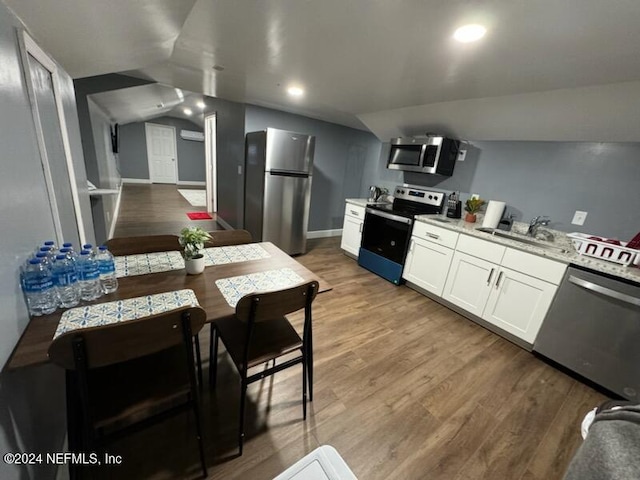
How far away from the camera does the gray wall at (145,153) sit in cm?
816

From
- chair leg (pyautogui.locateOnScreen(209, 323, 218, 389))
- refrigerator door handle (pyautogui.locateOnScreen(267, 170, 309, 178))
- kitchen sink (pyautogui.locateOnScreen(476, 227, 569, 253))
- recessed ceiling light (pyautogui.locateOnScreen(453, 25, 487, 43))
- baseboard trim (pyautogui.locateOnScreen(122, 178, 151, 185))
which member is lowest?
chair leg (pyautogui.locateOnScreen(209, 323, 218, 389))

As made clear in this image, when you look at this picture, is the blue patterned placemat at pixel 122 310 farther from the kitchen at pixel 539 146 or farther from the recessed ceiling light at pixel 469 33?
the recessed ceiling light at pixel 469 33

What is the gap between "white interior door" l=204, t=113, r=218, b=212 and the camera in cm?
501

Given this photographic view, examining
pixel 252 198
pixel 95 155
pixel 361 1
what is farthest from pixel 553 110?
pixel 95 155

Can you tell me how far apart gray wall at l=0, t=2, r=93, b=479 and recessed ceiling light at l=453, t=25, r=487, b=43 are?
184 cm

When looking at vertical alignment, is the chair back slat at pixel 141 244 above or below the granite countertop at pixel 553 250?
below

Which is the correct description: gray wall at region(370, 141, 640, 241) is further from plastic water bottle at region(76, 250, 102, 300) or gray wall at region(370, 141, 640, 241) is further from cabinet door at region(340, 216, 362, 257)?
plastic water bottle at region(76, 250, 102, 300)

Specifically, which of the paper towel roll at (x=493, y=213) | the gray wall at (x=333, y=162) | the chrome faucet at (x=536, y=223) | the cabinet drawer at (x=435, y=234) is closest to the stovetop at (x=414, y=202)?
the cabinet drawer at (x=435, y=234)

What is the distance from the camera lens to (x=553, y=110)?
81.1 inches

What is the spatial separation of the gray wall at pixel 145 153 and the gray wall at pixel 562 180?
9.29m

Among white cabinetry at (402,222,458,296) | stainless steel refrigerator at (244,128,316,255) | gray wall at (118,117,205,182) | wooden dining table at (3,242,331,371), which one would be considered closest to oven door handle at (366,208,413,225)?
white cabinetry at (402,222,458,296)

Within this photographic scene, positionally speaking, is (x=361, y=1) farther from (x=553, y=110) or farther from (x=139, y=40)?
(x=553, y=110)

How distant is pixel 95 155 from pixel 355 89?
281cm

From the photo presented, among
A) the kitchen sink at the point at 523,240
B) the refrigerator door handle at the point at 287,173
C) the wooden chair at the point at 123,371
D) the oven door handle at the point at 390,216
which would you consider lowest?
the wooden chair at the point at 123,371
